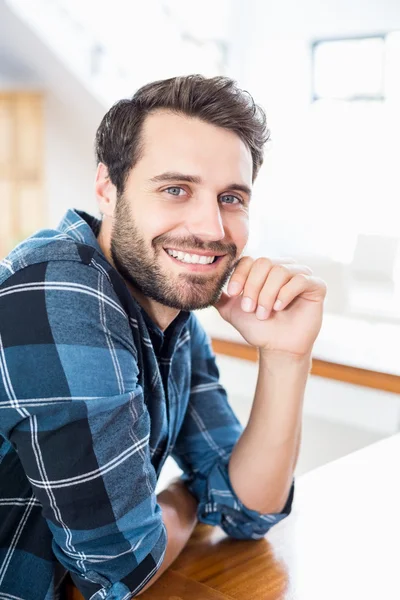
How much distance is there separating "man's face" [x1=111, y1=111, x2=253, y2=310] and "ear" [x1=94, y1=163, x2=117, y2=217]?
3 cm

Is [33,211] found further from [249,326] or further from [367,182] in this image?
[249,326]

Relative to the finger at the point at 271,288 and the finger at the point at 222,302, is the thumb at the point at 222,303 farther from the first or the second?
the finger at the point at 271,288

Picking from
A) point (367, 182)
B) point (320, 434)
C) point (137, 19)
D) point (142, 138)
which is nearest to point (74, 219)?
point (142, 138)

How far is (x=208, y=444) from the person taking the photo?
1.18 m

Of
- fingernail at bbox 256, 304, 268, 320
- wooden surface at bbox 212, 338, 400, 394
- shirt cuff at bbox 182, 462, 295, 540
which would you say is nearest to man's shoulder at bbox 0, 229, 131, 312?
fingernail at bbox 256, 304, 268, 320

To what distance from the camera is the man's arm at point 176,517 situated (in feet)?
3.03

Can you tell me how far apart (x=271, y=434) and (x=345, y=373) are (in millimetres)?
442

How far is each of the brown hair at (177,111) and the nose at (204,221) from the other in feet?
0.38

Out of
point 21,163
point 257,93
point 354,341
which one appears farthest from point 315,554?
point 257,93

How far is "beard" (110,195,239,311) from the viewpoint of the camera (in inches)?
41.8

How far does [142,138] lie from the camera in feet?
3.54

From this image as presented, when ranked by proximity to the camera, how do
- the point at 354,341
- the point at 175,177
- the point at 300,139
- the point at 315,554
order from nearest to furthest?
the point at 315,554 < the point at 175,177 < the point at 354,341 < the point at 300,139

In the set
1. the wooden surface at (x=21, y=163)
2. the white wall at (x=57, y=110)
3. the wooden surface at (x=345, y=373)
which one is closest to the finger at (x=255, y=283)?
the wooden surface at (x=345, y=373)

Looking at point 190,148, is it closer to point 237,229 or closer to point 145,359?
point 237,229
